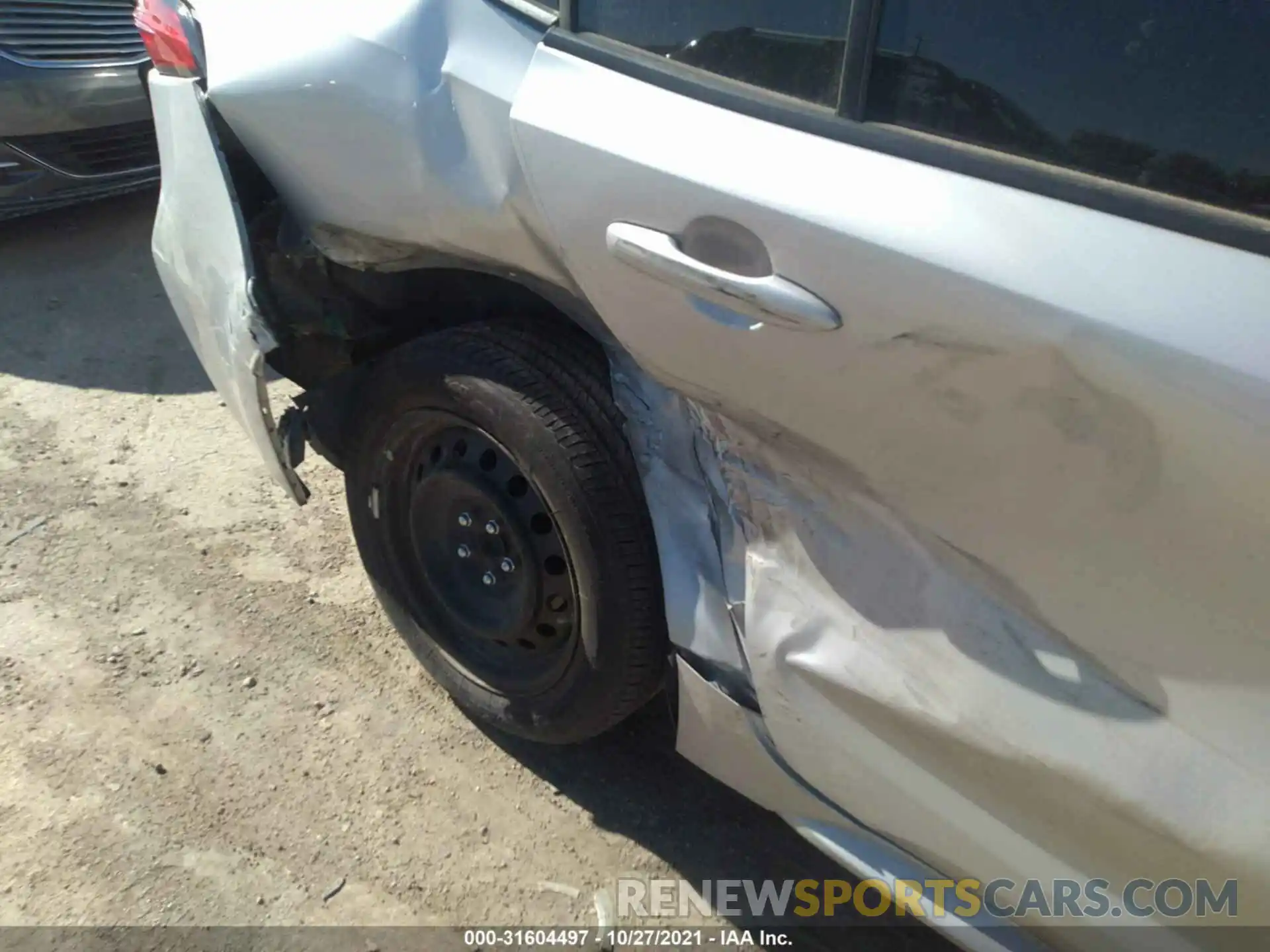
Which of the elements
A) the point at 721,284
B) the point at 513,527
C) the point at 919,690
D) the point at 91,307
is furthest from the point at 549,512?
the point at 91,307

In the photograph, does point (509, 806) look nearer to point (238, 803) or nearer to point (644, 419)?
point (238, 803)

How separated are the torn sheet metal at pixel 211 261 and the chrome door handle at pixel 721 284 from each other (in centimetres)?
86

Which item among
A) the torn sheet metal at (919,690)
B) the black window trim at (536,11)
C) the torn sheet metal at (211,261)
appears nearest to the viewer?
the torn sheet metal at (919,690)

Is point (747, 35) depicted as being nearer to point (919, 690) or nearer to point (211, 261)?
point (919, 690)

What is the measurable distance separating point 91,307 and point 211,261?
219 cm

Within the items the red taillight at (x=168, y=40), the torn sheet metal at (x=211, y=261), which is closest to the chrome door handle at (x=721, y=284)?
the torn sheet metal at (x=211, y=261)

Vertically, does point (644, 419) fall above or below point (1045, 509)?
below

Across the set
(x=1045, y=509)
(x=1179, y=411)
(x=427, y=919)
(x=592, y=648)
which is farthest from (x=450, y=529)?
(x=1179, y=411)

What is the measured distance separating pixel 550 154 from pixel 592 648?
Answer: 2.93 ft

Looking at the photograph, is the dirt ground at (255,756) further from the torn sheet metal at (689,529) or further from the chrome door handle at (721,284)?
the chrome door handle at (721,284)

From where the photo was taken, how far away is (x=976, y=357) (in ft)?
4.10

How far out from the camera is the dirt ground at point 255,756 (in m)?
2.11

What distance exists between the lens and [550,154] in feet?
5.16

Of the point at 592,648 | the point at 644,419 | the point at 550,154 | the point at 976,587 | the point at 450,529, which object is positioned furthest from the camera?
the point at 450,529
